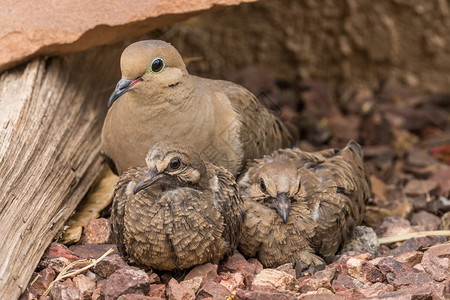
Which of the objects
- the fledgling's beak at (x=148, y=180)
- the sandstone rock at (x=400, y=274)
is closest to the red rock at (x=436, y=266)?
the sandstone rock at (x=400, y=274)

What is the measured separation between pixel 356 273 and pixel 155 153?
3.87ft

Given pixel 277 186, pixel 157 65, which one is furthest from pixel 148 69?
pixel 277 186

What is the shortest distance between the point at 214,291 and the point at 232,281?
0.15 m

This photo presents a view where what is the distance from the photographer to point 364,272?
331 cm

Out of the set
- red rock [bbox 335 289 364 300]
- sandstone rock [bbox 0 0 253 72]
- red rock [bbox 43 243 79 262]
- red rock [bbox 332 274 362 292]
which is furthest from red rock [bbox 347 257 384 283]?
sandstone rock [bbox 0 0 253 72]

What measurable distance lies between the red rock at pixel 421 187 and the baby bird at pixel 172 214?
1.82 metres

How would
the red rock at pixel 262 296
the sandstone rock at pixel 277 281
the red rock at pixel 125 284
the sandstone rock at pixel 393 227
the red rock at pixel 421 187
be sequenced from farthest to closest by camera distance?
the red rock at pixel 421 187 → the sandstone rock at pixel 393 227 → the sandstone rock at pixel 277 281 → the red rock at pixel 125 284 → the red rock at pixel 262 296

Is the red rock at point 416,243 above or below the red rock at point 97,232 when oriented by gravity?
below

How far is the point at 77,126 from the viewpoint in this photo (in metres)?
4.16

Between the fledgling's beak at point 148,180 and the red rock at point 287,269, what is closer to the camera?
the fledgling's beak at point 148,180

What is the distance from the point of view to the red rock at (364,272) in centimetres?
331

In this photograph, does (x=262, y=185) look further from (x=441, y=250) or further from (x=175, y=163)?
(x=441, y=250)

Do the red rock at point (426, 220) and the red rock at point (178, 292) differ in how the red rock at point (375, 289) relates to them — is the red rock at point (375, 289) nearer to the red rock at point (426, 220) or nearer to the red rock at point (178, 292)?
the red rock at point (178, 292)

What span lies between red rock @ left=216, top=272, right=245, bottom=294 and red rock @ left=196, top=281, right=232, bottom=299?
53mm
